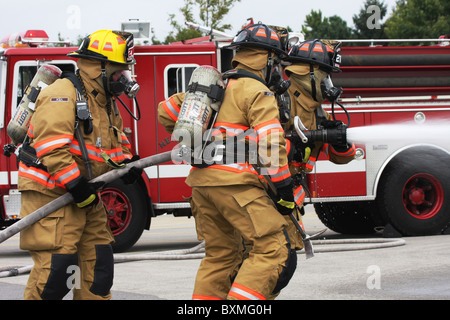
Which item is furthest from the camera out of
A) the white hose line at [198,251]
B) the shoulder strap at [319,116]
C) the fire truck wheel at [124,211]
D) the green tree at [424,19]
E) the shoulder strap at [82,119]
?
the green tree at [424,19]

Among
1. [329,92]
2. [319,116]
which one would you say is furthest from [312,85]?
[319,116]

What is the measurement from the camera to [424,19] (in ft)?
84.9

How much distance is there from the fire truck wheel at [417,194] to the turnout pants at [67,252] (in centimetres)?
525

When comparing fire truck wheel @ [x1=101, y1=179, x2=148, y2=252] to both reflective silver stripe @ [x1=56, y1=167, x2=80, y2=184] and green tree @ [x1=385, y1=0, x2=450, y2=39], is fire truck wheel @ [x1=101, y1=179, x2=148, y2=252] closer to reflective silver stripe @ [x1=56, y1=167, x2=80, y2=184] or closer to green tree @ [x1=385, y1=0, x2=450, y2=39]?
reflective silver stripe @ [x1=56, y1=167, x2=80, y2=184]

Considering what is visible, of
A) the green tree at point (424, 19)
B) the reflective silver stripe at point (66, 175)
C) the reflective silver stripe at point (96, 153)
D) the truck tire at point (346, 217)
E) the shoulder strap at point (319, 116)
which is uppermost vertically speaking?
the green tree at point (424, 19)

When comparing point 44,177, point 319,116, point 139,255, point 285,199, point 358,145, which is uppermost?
point 319,116

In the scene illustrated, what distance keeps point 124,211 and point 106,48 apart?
13.7 feet

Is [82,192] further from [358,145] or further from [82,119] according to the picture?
[358,145]

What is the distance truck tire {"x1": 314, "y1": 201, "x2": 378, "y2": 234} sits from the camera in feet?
33.9

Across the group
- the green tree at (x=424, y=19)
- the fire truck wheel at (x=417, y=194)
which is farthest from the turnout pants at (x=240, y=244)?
the green tree at (x=424, y=19)

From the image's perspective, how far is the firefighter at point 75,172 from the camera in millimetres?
4539

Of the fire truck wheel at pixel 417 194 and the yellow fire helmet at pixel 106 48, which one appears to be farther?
the fire truck wheel at pixel 417 194

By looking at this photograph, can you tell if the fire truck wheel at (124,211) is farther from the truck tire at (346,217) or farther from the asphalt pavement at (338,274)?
the truck tire at (346,217)
